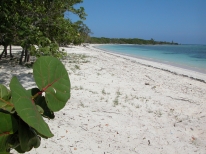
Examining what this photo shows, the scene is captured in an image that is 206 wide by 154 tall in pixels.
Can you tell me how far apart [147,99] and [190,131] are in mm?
1734

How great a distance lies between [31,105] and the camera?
392 mm

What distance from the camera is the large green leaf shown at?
0.40 m

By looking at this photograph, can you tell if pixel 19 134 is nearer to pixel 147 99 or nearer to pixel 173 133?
pixel 173 133

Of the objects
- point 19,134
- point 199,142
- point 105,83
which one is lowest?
point 199,142

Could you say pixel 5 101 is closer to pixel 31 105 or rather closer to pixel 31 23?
pixel 31 105

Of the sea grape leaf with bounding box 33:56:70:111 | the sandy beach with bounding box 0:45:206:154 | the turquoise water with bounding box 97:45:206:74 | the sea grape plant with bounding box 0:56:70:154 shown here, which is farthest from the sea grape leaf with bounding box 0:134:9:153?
the turquoise water with bounding box 97:45:206:74

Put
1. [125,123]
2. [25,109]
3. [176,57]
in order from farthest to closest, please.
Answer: [176,57], [125,123], [25,109]

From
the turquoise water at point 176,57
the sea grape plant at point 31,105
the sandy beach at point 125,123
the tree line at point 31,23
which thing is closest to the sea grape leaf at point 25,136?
the sea grape plant at point 31,105

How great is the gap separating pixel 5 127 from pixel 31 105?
0.08 meters

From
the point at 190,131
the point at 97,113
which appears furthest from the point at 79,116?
the point at 190,131

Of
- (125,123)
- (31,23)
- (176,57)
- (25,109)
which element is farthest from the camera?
(176,57)

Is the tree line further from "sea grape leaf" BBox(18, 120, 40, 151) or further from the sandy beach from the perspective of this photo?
"sea grape leaf" BBox(18, 120, 40, 151)

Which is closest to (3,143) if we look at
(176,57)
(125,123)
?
(125,123)

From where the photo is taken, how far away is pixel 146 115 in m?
4.36
